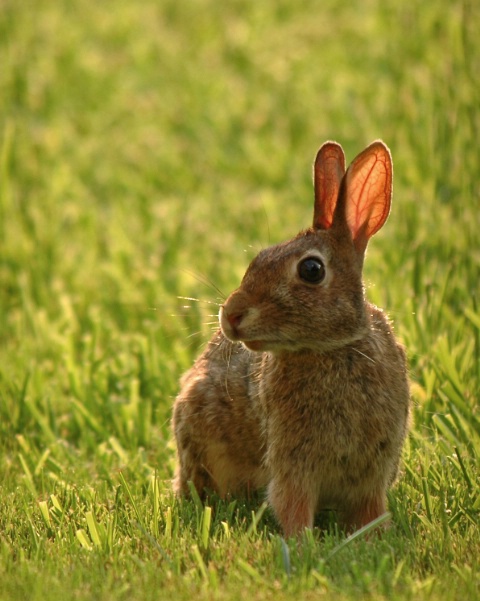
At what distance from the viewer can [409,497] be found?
155 inches

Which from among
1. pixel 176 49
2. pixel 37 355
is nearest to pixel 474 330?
pixel 37 355

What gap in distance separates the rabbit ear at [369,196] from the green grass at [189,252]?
715mm

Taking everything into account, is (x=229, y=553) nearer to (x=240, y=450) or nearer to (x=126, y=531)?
(x=126, y=531)

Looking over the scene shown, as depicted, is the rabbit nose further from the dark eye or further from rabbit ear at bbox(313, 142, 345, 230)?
rabbit ear at bbox(313, 142, 345, 230)

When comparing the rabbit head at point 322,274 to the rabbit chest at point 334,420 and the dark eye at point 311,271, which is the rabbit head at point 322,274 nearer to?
the dark eye at point 311,271

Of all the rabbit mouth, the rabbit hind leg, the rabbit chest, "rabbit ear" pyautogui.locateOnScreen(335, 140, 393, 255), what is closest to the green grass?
the rabbit hind leg

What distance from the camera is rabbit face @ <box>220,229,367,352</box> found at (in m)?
3.53

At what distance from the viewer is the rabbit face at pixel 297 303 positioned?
11.6 ft

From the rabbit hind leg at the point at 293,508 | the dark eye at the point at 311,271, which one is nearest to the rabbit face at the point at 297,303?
the dark eye at the point at 311,271

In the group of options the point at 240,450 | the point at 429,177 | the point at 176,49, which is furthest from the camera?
the point at 176,49

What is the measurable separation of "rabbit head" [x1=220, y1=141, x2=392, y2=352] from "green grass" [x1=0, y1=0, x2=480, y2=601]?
1.96 ft

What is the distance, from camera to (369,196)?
12.4 feet

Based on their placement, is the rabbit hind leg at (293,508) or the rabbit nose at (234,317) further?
the rabbit hind leg at (293,508)

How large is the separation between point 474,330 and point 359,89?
4267 mm
